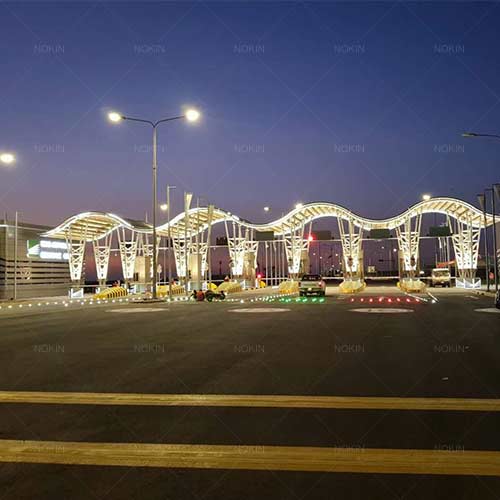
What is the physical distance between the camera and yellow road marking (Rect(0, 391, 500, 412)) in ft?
20.4

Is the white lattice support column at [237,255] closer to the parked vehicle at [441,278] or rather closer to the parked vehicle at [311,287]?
the parked vehicle at [441,278]

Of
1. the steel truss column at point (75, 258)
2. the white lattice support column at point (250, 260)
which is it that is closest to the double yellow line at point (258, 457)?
the steel truss column at point (75, 258)

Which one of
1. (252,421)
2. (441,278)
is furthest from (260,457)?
(441,278)

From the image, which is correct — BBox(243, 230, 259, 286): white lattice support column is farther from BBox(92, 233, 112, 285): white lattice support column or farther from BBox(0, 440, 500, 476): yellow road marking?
BBox(0, 440, 500, 476): yellow road marking

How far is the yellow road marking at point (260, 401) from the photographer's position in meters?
6.21

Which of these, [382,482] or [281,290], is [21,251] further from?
[382,482]

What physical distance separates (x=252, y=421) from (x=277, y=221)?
6479 centimetres

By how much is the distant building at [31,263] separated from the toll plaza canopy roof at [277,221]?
296 centimetres

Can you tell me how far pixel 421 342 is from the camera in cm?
1195

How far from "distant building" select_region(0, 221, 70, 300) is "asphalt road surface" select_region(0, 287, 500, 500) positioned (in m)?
40.0

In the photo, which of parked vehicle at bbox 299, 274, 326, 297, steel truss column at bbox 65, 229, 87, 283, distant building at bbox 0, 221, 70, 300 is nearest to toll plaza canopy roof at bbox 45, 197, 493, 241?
steel truss column at bbox 65, 229, 87, 283

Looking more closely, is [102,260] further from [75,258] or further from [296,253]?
[296,253]

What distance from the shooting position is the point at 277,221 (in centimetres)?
7000

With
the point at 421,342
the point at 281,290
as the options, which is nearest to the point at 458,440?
the point at 421,342
